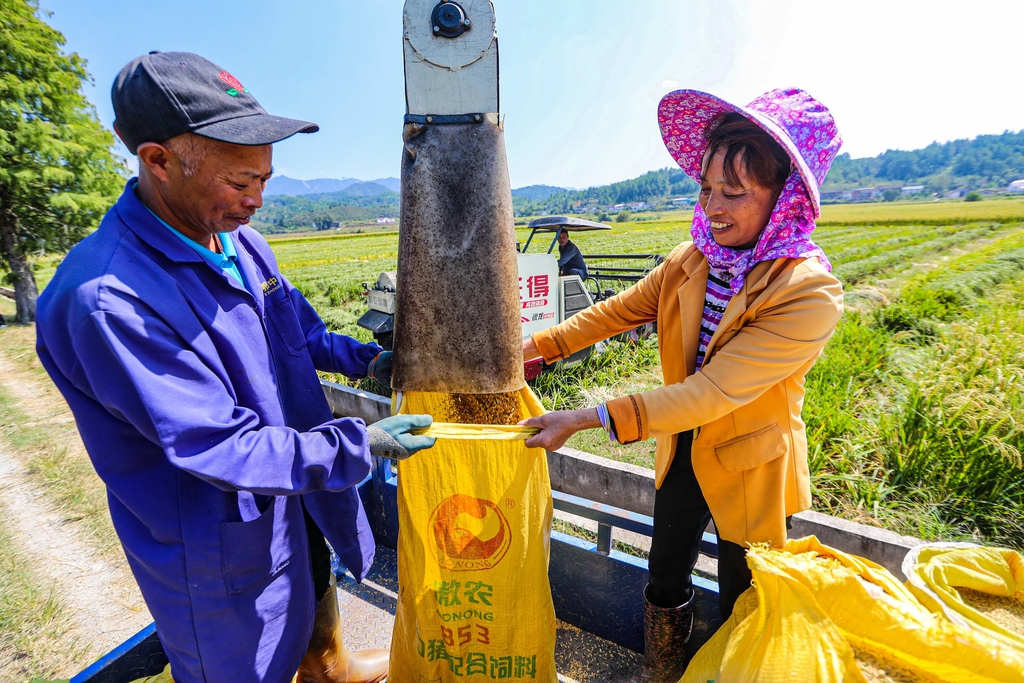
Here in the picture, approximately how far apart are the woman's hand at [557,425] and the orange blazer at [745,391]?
0.33ft

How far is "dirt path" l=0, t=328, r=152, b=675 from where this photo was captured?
2.80 meters

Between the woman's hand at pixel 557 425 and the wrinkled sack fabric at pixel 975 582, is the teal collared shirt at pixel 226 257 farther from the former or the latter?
the wrinkled sack fabric at pixel 975 582

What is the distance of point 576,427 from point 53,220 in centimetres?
1661

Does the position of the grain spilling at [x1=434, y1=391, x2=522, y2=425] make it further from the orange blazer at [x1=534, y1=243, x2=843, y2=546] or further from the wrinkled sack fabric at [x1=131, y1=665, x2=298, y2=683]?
the wrinkled sack fabric at [x1=131, y1=665, x2=298, y2=683]

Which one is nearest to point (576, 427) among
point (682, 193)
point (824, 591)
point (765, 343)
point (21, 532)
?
point (765, 343)

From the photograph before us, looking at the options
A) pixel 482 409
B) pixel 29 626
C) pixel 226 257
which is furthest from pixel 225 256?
pixel 29 626

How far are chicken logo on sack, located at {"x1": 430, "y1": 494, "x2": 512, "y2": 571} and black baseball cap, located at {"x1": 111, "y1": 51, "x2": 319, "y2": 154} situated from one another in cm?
125

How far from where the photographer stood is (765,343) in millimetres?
1460

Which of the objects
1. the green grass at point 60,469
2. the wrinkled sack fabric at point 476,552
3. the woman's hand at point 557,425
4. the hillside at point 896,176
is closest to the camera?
the woman's hand at point 557,425

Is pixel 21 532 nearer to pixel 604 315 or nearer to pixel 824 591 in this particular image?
pixel 604 315

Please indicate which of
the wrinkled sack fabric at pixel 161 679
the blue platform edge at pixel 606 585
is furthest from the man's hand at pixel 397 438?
the blue platform edge at pixel 606 585

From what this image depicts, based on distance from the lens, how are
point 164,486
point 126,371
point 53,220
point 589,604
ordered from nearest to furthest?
point 126,371 → point 164,486 → point 589,604 → point 53,220

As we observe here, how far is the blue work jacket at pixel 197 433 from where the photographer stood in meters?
1.10

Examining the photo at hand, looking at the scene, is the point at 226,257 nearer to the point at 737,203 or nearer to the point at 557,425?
the point at 557,425
